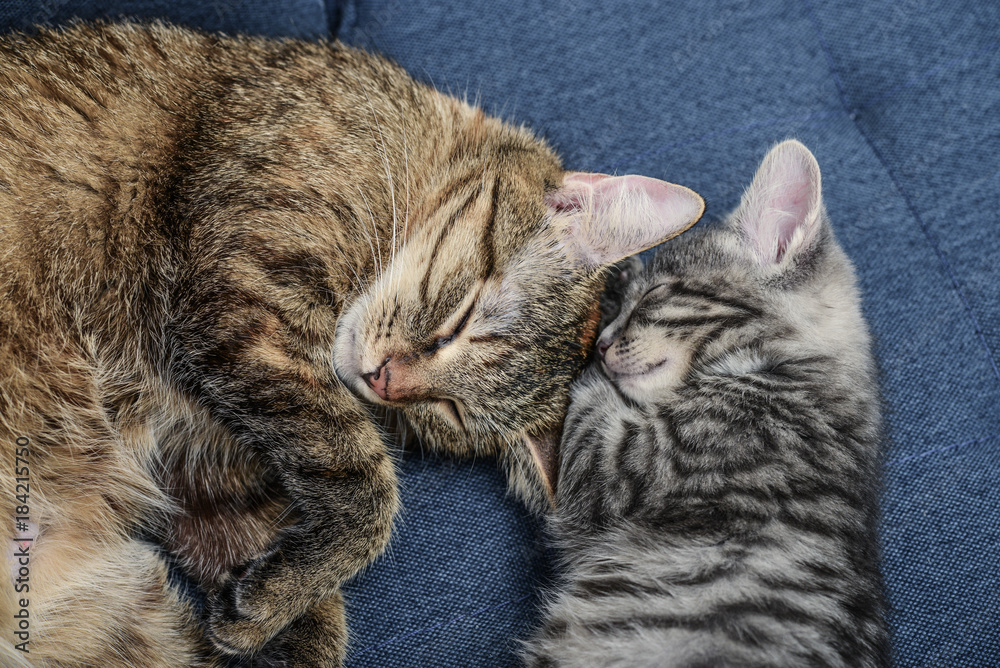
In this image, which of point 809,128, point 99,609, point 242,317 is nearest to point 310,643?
point 99,609

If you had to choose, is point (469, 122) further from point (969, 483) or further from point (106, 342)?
point (969, 483)

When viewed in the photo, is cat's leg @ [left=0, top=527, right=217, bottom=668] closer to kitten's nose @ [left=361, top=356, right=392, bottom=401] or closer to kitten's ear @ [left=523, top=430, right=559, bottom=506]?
kitten's nose @ [left=361, top=356, right=392, bottom=401]

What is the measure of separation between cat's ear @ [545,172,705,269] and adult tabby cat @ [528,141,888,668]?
14 cm

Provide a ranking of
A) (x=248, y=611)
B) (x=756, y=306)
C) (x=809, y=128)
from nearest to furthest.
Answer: (x=248, y=611)
(x=756, y=306)
(x=809, y=128)

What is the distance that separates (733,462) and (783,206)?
0.49 metres

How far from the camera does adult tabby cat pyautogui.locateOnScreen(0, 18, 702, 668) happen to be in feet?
3.80

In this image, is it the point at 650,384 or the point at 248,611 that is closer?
the point at 248,611

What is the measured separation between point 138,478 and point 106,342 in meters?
0.25

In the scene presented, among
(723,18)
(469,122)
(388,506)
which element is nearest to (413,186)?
(469,122)

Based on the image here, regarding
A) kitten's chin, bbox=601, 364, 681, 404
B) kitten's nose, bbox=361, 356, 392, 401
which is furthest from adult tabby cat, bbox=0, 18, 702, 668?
kitten's chin, bbox=601, 364, 681, 404

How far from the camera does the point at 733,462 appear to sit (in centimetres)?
118

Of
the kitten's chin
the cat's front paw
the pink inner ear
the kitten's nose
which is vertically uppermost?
the pink inner ear

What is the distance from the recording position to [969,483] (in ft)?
4.52

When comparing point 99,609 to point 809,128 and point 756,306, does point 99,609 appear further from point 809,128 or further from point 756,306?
point 809,128
